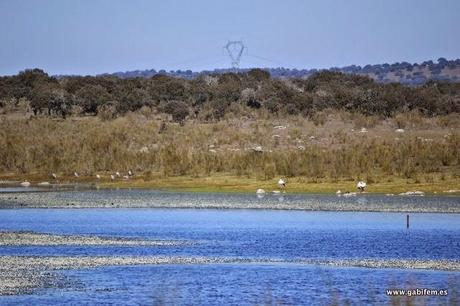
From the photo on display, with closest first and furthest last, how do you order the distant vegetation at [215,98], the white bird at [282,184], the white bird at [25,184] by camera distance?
the white bird at [282,184]
the white bird at [25,184]
the distant vegetation at [215,98]

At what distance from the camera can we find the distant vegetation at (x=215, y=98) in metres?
97.7

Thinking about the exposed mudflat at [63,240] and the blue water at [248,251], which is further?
the exposed mudflat at [63,240]

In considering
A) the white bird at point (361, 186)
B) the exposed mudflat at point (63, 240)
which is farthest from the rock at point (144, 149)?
the exposed mudflat at point (63, 240)

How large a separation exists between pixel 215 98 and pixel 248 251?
66309 mm

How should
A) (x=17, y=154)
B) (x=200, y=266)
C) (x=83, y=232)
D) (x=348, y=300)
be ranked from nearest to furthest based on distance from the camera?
(x=348, y=300)
(x=200, y=266)
(x=83, y=232)
(x=17, y=154)

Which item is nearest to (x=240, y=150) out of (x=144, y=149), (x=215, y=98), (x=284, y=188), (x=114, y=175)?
(x=144, y=149)

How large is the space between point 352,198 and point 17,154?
103 feet

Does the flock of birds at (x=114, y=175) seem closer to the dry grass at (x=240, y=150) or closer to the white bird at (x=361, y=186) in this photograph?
the dry grass at (x=240, y=150)

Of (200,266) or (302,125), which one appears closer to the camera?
(200,266)

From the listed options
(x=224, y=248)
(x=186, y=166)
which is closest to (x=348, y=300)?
(x=224, y=248)

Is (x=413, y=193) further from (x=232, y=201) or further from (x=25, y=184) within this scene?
(x=25, y=184)

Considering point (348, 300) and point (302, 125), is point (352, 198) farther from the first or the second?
point (348, 300)

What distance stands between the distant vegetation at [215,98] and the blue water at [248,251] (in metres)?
42.6

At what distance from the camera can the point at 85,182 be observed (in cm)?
7312
